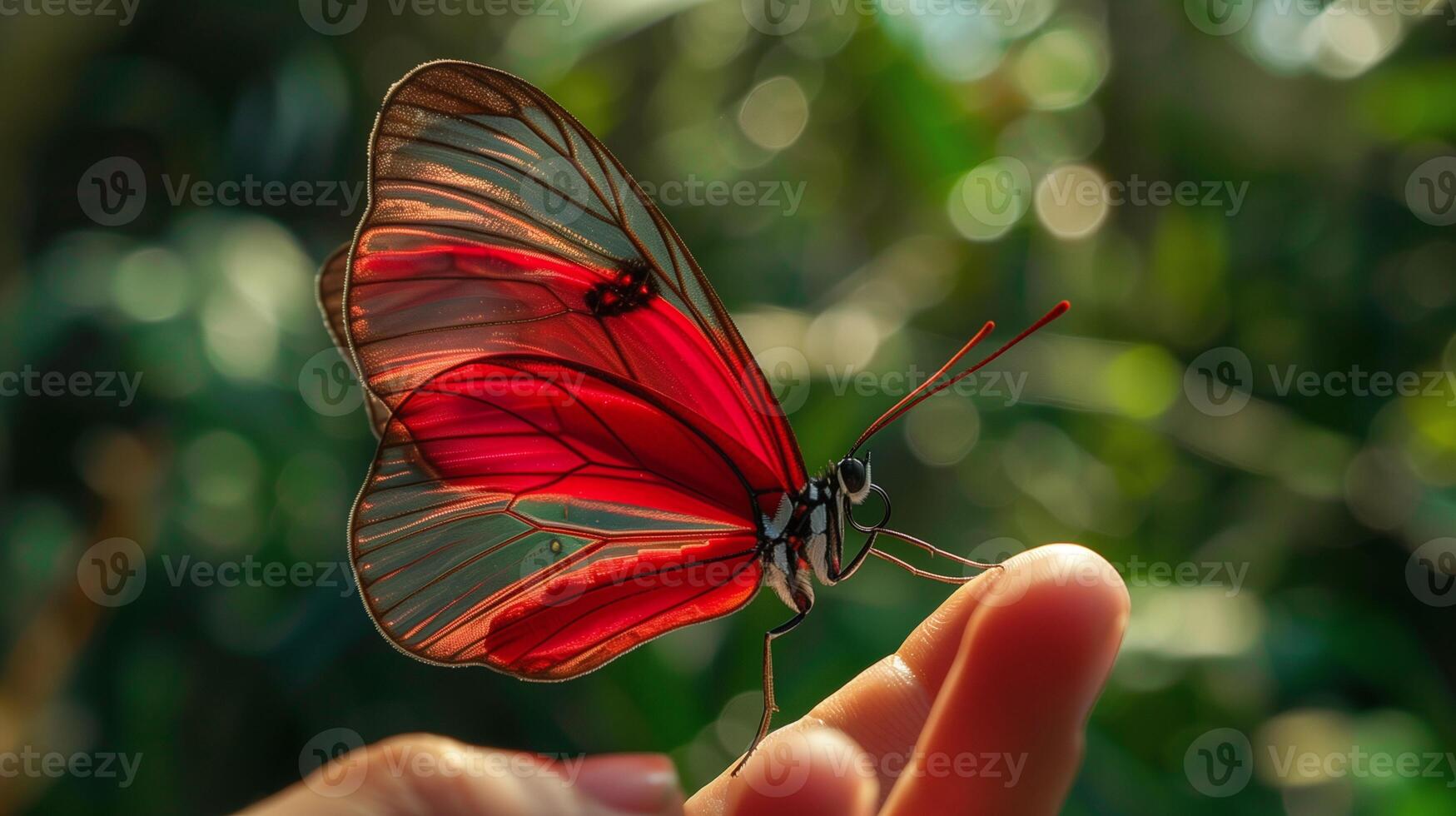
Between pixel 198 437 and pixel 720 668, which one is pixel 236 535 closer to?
pixel 198 437

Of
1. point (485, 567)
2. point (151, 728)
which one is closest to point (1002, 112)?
point (485, 567)
